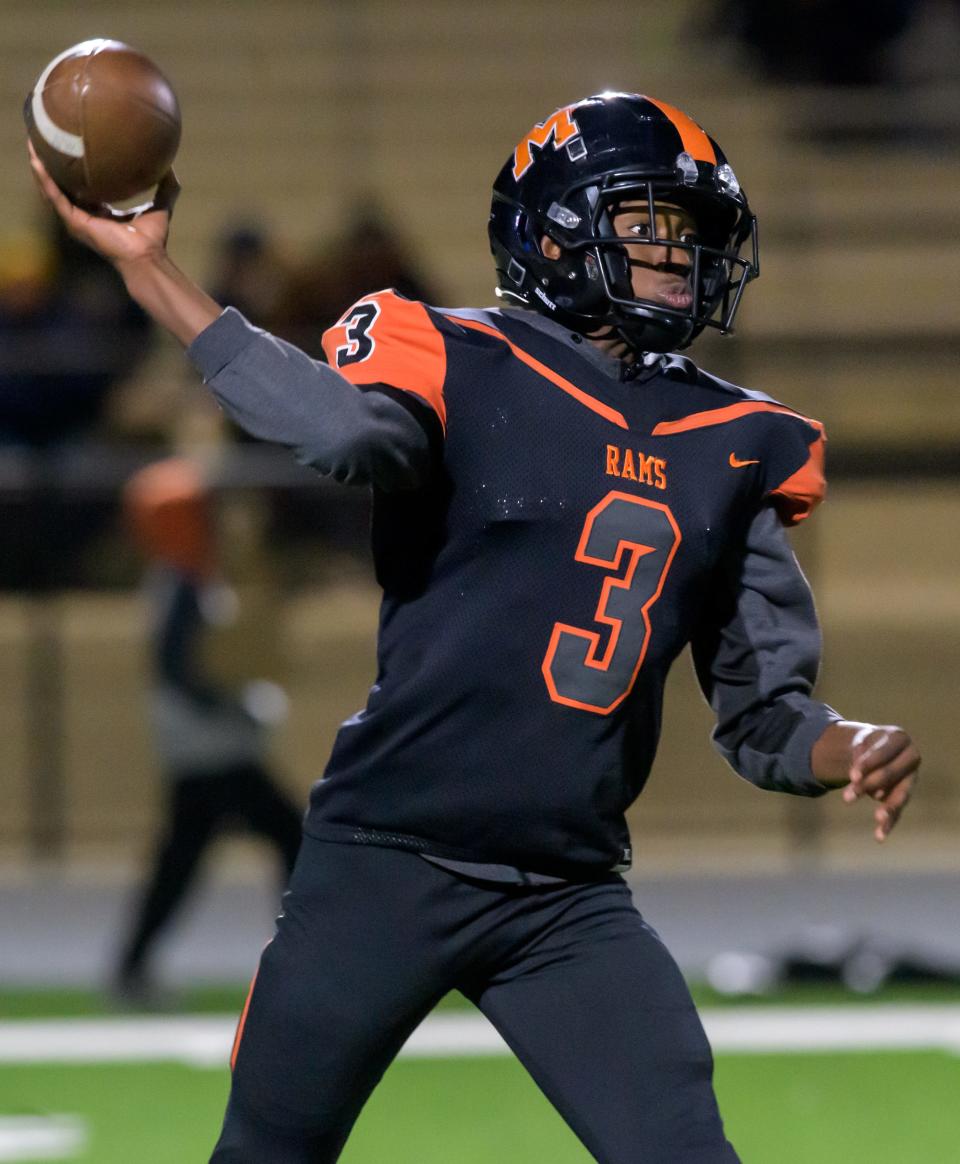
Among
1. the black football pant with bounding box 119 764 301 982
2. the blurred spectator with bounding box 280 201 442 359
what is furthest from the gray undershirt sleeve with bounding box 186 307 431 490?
the blurred spectator with bounding box 280 201 442 359

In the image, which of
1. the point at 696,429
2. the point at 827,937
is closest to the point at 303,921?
the point at 696,429

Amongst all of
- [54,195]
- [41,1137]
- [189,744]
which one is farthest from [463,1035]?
[54,195]

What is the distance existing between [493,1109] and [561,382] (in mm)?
3059

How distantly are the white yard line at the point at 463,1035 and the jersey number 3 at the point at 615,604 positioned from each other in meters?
3.41

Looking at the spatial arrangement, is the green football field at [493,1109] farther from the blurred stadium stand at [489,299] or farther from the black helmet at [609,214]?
the black helmet at [609,214]

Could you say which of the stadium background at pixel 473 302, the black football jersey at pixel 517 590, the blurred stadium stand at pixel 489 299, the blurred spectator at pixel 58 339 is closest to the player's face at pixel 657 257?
the black football jersey at pixel 517 590

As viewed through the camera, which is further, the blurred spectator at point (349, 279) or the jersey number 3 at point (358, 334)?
the blurred spectator at point (349, 279)

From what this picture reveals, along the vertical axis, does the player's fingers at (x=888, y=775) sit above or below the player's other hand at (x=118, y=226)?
below

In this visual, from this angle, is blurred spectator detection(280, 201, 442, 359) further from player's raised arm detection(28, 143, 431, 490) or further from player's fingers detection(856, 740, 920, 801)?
player's fingers detection(856, 740, 920, 801)

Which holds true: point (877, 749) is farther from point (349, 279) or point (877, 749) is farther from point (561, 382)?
point (349, 279)

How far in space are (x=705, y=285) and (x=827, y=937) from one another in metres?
4.65

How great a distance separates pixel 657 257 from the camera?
9.50 ft

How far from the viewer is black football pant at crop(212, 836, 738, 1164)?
2746 mm

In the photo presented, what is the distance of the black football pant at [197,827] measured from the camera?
6.77 m
